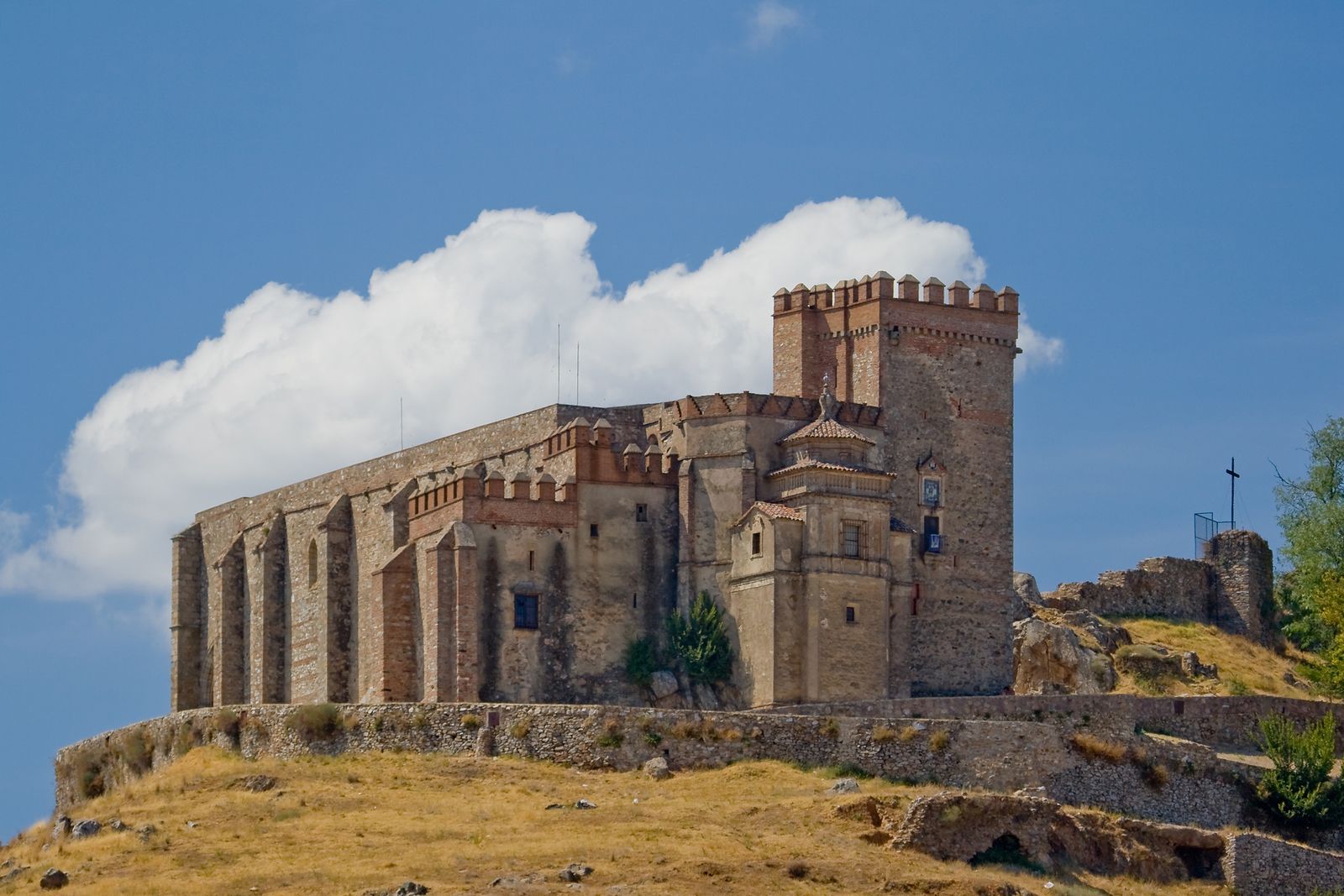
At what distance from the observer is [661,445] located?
88125 mm

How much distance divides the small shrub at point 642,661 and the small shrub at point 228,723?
11574mm

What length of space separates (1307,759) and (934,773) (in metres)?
11.2

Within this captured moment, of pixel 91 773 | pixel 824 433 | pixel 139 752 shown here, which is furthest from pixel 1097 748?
pixel 91 773

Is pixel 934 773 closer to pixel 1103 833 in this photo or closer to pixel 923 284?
pixel 1103 833

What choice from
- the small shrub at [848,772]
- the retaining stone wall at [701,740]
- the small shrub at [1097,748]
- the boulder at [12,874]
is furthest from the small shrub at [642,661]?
the boulder at [12,874]

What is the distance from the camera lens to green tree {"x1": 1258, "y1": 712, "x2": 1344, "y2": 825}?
76.7m

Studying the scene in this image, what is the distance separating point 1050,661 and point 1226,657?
13544mm

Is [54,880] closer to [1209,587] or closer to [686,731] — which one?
[686,731]

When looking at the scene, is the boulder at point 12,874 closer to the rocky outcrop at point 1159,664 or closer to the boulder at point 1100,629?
the rocky outcrop at point 1159,664

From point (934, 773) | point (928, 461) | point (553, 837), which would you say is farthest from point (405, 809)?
point (928, 461)

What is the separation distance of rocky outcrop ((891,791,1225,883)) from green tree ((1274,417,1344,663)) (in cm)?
2457

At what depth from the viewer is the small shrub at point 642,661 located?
84.6 m

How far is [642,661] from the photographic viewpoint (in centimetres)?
8488

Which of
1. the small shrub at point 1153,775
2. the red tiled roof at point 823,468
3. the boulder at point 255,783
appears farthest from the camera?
the red tiled roof at point 823,468
